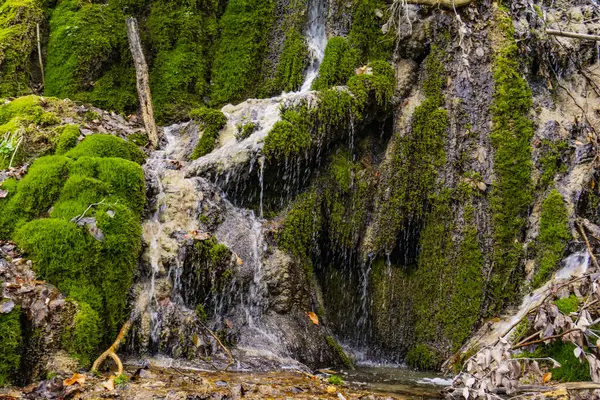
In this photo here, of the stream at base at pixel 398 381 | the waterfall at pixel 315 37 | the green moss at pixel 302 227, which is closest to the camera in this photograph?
the stream at base at pixel 398 381

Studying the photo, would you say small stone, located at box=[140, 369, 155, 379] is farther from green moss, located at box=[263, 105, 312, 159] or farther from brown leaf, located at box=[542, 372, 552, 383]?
green moss, located at box=[263, 105, 312, 159]

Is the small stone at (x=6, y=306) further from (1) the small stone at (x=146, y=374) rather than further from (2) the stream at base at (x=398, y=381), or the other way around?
(2) the stream at base at (x=398, y=381)

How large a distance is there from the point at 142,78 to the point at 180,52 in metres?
1.23

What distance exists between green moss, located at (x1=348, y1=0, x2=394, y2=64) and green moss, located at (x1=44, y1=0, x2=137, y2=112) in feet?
13.9

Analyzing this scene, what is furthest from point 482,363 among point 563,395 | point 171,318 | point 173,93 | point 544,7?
point 173,93

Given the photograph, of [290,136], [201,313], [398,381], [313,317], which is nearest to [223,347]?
[201,313]

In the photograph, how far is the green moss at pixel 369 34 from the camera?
29.5 ft

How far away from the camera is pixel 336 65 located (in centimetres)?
888

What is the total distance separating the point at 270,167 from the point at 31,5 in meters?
5.88

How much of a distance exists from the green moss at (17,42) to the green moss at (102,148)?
317cm

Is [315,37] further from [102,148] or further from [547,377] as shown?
[547,377]

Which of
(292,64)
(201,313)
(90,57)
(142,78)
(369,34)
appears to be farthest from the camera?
(292,64)

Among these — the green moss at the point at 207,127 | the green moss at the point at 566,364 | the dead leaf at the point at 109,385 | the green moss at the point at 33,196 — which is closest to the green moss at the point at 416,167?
the green moss at the point at 207,127

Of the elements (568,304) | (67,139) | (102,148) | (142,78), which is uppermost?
(142,78)
